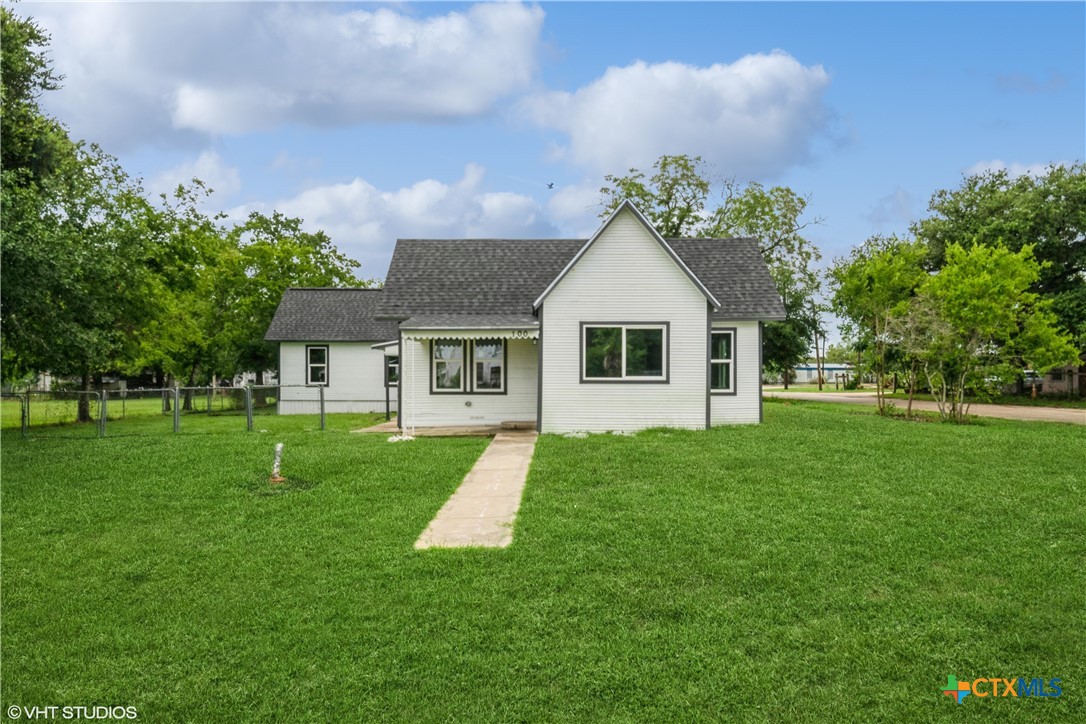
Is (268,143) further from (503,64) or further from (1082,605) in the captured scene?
(1082,605)

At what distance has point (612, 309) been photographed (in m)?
14.9

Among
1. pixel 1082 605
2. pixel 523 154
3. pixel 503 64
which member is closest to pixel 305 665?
pixel 1082 605

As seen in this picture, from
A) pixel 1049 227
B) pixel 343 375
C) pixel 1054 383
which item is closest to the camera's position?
pixel 343 375

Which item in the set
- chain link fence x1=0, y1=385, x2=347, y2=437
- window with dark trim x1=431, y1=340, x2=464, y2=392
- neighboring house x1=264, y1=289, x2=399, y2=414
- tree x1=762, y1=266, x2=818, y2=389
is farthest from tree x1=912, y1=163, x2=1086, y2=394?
chain link fence x1=0, y1=385, x2=347, y2=437

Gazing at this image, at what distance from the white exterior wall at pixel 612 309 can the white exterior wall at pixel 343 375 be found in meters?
12.1

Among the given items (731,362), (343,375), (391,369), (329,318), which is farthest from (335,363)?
(731,362)

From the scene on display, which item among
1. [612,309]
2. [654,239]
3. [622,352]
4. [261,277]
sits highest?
[261,277]

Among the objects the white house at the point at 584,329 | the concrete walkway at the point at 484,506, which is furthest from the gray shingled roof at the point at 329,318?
the concrete walkway at the point at 484,506

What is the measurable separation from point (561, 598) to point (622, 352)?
10.2 m

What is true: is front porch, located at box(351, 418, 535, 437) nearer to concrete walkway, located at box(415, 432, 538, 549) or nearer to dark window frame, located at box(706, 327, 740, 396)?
concrete walkway, located at box(415, 432, 538, 549)

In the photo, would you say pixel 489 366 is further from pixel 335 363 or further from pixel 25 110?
pixel 25 110

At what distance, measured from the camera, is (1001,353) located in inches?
731

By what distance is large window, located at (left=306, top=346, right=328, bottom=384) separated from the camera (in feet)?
82.9

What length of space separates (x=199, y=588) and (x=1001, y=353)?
20.9m
